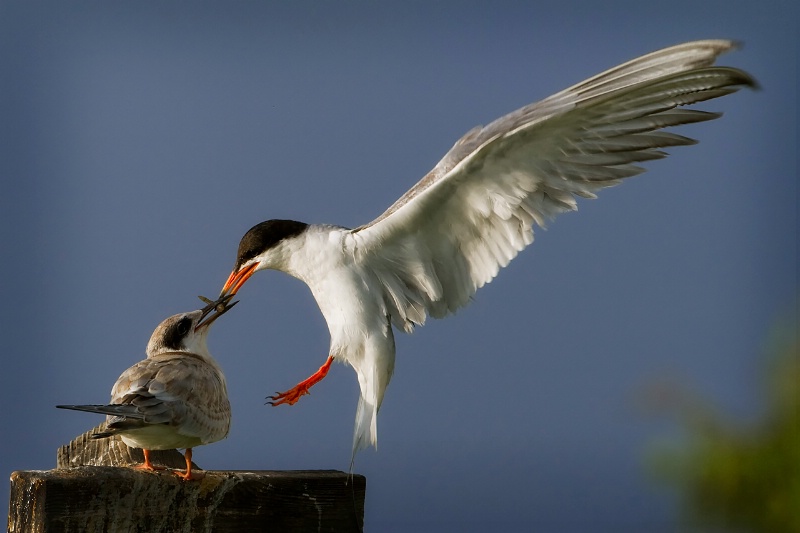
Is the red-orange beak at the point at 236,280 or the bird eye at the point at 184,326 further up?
the red-orange beak at the point at 236,280

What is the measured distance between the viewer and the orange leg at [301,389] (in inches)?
165

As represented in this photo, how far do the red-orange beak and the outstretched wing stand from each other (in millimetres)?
598

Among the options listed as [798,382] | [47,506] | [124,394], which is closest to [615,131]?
[124,394]

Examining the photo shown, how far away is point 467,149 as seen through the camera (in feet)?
13.5

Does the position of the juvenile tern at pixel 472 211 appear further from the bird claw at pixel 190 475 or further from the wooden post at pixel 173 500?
the bird claw at pixel 190 475

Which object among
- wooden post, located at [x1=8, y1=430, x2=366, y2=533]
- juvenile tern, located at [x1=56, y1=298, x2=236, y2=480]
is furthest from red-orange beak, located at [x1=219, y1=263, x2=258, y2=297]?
wooden post, located at [x1=8, y1=430, x2=366, y2=533]

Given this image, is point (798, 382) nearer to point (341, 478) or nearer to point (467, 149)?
point (467, 149)

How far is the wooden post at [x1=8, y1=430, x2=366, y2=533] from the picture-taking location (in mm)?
2521

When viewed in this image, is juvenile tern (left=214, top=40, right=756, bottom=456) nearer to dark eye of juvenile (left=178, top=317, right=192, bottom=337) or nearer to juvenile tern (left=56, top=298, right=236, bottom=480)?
dark eye of juvenile (left=178, top=317, right=192, bottom=337)

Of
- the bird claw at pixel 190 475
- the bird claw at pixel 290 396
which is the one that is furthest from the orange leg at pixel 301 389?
the bird claw at pixel 190 475

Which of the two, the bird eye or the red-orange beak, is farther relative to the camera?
the red-orange beak

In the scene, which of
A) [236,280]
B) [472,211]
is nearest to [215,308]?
[236,280]

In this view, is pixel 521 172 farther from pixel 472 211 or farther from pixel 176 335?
pixel 176 335

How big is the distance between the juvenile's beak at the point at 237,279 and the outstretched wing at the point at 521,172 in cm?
60
